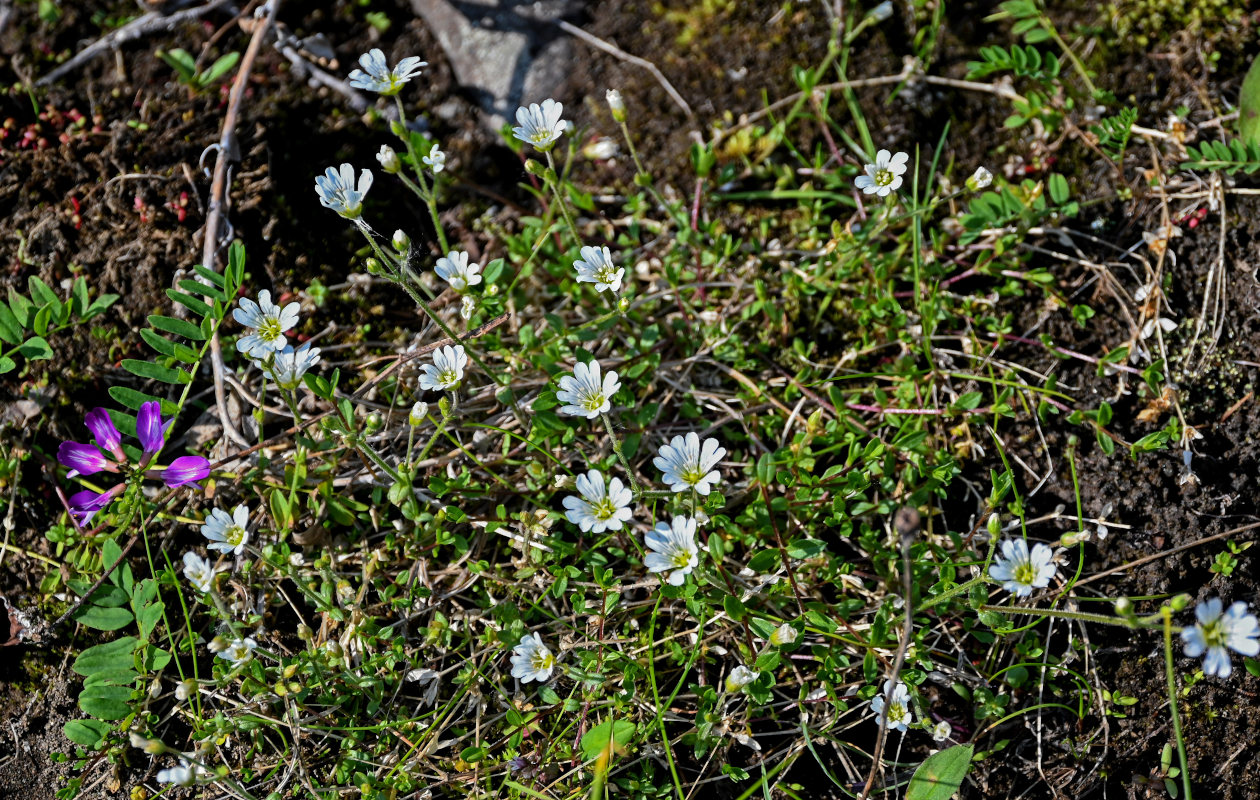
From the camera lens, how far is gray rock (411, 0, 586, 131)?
3279 millimetres

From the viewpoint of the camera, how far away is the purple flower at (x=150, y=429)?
2.51 m

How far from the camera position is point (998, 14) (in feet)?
9.99

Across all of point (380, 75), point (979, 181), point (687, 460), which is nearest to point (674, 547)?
point (687, 460)

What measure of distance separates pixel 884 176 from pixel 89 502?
237 centimetres

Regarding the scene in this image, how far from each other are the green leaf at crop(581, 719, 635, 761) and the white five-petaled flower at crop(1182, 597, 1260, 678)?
1172mm

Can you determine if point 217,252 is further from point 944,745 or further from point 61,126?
point 944,745

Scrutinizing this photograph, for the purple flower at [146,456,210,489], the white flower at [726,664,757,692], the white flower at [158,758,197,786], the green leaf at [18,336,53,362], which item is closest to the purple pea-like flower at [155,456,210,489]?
the purple flower at [146,456,210,489]

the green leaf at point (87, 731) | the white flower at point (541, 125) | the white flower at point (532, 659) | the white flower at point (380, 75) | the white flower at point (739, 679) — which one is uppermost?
the white flower at point (380, 75)

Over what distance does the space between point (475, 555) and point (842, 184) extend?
163 cm

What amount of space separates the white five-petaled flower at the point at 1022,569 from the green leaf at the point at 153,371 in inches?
78.8

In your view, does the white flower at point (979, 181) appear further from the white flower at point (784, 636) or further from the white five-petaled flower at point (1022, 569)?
the white flower at point (784, 636)

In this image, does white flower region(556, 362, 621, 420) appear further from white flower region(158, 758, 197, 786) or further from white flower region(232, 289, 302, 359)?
white flower region(158, 758, 197, 786)

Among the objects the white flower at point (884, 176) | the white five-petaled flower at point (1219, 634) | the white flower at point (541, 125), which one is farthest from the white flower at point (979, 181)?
the white five-petaled flower at point (1219, 634)

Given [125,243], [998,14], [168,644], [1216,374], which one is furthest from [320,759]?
[998,14]
